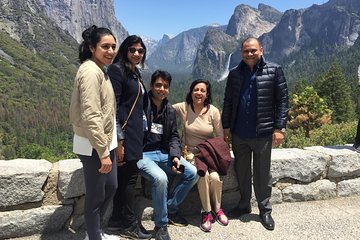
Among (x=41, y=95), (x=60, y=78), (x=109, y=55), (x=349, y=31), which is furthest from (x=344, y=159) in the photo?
(x=349, y=31)

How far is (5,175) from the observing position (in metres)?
3.14

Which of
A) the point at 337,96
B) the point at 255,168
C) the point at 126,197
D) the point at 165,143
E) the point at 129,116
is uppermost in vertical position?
the point at 129,116

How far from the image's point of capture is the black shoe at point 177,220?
375 centimetres

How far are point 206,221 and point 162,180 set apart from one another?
78cm

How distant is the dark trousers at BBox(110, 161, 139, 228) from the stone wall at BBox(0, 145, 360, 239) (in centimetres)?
31

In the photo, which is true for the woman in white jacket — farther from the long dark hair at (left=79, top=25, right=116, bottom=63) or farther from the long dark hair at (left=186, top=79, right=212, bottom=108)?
the long dark hair at (left=186, top=79, right=212, bottom=108)

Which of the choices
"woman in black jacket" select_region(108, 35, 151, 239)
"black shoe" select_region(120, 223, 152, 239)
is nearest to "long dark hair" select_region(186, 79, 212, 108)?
"woman in black jacket" select_region(108, 35, 151, 239)

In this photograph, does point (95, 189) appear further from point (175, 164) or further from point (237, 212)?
point (237, 212)

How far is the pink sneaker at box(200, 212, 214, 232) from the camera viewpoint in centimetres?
363

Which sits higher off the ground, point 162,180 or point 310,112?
point 162,180

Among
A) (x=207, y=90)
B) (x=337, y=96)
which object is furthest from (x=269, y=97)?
(x=337, y=96)

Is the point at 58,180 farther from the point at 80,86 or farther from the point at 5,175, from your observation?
the point at 80,86

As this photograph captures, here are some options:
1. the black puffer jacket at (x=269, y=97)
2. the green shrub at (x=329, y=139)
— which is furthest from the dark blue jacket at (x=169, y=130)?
the green shrub at (x=329, y=139)

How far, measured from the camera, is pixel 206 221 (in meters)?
3.69
